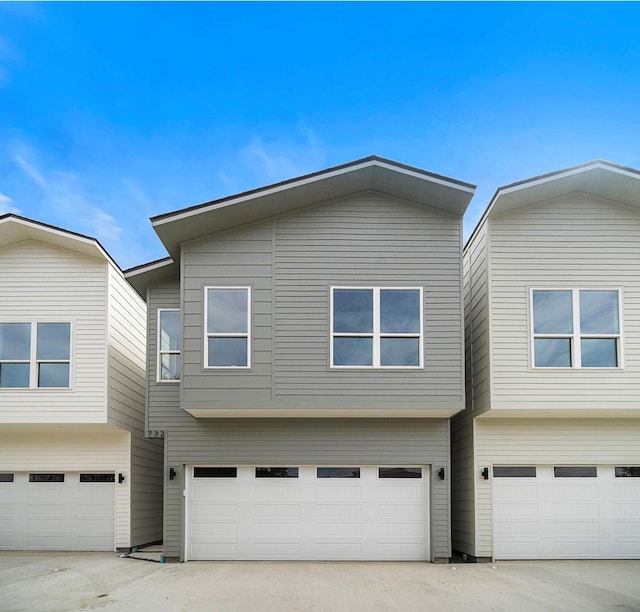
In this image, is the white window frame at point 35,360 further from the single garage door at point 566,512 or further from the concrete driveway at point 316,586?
the single garage door at point 566,512

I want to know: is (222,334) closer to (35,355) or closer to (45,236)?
(35,355)

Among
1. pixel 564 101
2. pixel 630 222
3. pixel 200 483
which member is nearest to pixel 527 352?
pixel 630 222

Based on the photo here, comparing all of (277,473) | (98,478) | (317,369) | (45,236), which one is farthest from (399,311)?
(98,478)

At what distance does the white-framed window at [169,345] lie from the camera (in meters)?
12.2

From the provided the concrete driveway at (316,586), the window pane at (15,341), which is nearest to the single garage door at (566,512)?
the concrete driveway at (316,586)

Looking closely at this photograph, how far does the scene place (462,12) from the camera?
16.0 meters

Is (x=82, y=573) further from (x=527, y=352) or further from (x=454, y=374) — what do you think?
(x=527, y=352)

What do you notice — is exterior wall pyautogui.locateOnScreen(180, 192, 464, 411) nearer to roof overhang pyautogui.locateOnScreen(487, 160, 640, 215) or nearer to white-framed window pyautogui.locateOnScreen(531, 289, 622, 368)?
roof overhang pyautogui.locateOnScreen(487, 160, 640, 215)

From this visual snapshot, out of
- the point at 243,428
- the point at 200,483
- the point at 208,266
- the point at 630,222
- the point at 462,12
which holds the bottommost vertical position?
the point at 200,483

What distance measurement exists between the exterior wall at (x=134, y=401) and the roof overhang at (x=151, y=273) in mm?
570

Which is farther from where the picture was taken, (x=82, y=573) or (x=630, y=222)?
(x=630, y=222)

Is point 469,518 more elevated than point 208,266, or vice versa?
point 208,266

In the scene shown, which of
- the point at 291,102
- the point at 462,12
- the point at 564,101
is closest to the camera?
the point at 462,12

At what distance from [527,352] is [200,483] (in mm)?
6500
